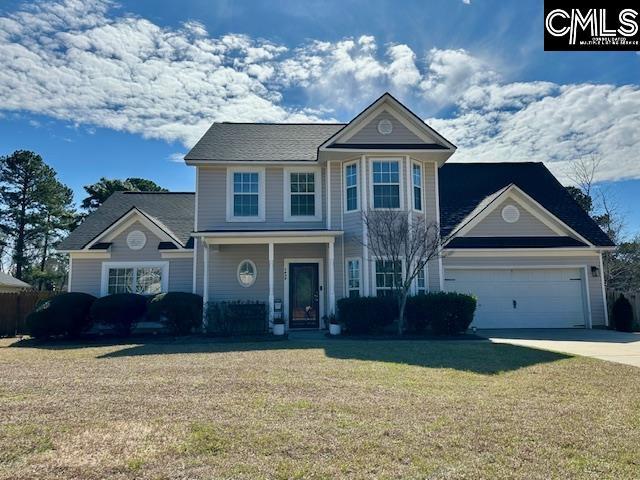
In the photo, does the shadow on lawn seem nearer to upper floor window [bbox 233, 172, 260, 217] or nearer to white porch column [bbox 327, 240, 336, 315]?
white porch column [bbox 327, 240, 336, 315]

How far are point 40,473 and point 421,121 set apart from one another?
44.6 feet

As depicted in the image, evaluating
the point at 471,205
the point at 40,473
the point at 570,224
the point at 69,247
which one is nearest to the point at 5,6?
the point at 69,247

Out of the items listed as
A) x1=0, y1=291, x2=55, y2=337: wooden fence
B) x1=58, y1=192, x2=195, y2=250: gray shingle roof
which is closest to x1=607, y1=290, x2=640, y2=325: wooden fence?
x1=58, y1=192, x2=195, y2=250: gray shingle roof

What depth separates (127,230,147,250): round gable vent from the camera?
16.0 metres

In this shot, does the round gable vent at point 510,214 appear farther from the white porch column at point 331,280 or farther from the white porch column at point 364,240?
the white porch column at point 331,280

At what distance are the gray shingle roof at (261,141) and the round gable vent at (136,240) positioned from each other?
3508 mm

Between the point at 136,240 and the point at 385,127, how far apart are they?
978 centimetres

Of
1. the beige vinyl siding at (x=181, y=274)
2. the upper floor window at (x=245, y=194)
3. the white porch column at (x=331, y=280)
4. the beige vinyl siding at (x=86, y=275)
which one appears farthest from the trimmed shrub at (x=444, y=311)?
the beige vinyl siding at (x=86, y=275)

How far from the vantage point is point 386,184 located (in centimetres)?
1444

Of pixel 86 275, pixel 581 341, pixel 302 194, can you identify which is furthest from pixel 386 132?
pixel 86 275

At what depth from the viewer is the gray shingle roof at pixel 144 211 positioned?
16469mm

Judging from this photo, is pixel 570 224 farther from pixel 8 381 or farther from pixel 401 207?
pixel 8 381

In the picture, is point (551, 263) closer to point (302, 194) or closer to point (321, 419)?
point (302, 194)

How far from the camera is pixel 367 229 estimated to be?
552 inches
